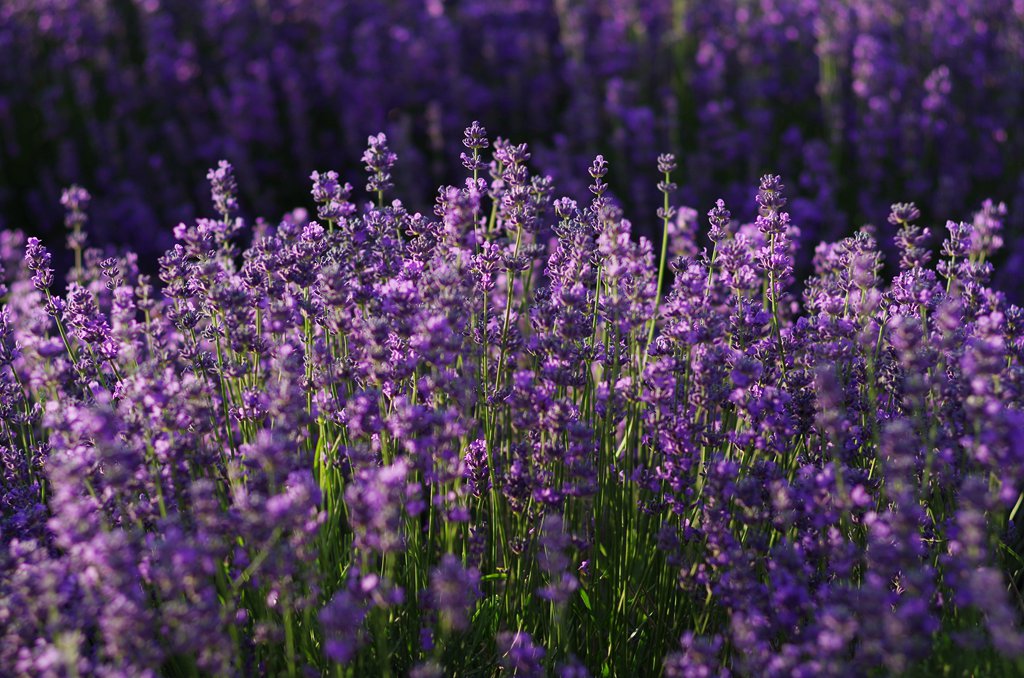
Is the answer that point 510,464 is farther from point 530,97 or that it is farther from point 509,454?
point 530,97

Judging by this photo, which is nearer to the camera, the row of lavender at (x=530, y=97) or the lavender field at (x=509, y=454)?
the lavender field at (x=509, y=454)

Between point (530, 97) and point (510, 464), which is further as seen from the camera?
point (530, 97)

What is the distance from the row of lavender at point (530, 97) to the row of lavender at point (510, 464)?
3186 millimetres

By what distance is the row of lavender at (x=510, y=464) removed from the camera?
73.3 inches

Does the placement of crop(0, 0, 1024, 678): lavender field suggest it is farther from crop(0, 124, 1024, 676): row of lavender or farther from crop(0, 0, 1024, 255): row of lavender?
crop(0, 0, 1024, 255): row of lavender

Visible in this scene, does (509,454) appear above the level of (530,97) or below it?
below

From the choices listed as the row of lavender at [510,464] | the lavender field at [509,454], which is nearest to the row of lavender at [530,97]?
the lavender field at [509,454]

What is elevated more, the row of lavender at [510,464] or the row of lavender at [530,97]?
the row of lavender at [530,97]

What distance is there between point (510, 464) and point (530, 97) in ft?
17.3

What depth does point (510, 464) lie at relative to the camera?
2473mm

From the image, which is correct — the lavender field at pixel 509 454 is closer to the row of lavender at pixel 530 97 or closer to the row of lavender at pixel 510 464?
the row of lavender at pixel 510 464

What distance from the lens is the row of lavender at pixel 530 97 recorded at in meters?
6.27

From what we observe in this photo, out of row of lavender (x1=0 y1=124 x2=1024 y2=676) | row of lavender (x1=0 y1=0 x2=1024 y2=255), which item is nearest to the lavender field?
row of lavender (x1=0 y1=124 x2=1024 y2=676)

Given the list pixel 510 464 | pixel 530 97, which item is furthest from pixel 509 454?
pixel 530 97
